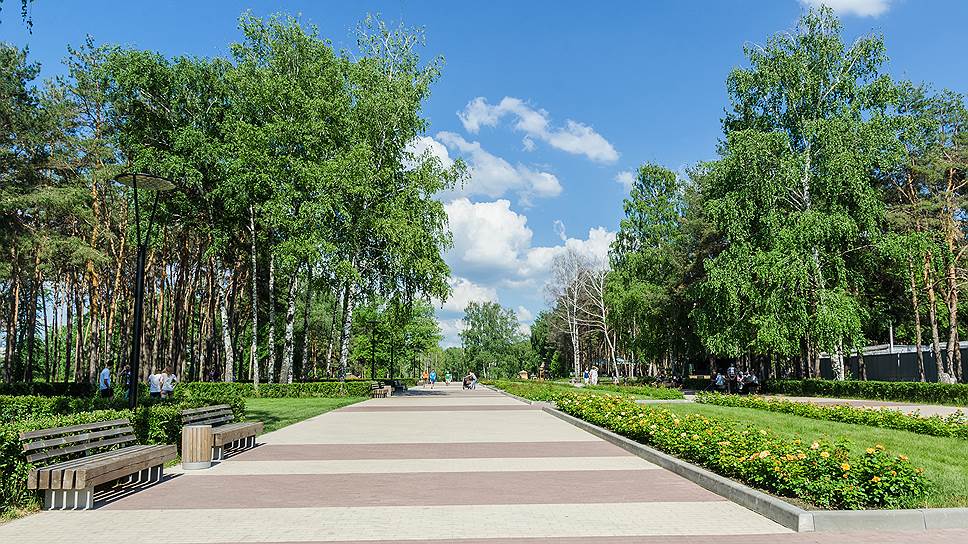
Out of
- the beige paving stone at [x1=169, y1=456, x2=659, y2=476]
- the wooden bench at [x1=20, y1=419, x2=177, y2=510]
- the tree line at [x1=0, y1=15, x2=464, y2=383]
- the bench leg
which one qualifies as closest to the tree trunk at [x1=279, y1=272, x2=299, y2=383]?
the tree line at [x1=0, y1=15, x2=464, y2=383]

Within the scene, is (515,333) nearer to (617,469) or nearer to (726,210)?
(726,210)

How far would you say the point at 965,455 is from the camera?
10.7 metres

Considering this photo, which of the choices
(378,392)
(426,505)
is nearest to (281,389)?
(378,392)

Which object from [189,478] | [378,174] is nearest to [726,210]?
[378,174]

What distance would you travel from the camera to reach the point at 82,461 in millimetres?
7816

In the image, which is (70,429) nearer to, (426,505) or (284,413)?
(426,505)

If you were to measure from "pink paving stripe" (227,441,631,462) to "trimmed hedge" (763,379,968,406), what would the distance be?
1681 centimetres

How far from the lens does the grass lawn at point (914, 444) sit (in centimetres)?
751

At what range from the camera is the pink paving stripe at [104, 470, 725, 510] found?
7.92 metres

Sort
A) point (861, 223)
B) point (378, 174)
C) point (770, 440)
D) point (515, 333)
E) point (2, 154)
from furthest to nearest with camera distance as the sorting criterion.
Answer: point (515, 333), point (378, 174), point (861, 223), point (2, 154), point (770, 440)

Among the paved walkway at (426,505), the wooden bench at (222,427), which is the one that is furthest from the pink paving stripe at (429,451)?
the wooden bench at (222,427)

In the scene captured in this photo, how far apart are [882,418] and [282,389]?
25871mm

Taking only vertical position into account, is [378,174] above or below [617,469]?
above

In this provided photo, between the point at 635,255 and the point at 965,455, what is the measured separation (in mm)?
36894
